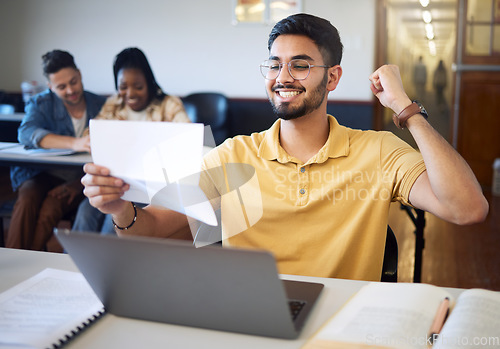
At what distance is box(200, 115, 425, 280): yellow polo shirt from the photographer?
1.39 metres

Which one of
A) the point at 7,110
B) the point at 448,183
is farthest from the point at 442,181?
the point at 7,110

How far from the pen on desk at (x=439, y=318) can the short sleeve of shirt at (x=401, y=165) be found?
1.66 ft

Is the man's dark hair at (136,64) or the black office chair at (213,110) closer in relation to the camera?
the man's dark hair at (136,64)

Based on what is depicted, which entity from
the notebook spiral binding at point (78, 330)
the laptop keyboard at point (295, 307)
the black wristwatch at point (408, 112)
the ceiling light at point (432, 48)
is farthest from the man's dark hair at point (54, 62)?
the ceiling light at point (432, 48)

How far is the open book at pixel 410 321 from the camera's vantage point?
0.78m

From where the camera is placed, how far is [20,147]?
2785 mm

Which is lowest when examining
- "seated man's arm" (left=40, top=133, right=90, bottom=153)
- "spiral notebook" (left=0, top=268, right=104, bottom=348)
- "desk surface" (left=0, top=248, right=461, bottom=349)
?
"desk surface" (left=0, top=248, right=461, bottom=349)

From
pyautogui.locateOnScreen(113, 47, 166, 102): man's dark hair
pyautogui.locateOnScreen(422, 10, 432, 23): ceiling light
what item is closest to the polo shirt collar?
pyautogui.locateOnScreen(113, 47, 166, 102): man's dark hair

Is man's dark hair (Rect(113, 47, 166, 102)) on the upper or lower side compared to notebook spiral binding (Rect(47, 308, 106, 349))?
upper

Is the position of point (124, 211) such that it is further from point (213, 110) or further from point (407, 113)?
point (213, 110)

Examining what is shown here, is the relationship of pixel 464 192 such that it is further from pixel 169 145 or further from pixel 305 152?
pixel 169 145

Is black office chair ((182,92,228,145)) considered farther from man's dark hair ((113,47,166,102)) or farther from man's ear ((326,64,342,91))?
man's ear ((326,64,342,91))

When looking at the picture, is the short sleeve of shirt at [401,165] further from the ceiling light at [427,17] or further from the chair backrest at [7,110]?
the ceiling light at [427,17]

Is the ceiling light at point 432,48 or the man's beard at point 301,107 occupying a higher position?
the ceiling light at point 432,48
